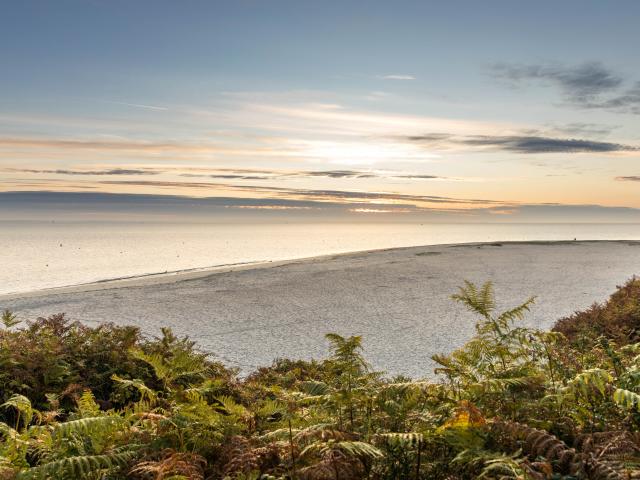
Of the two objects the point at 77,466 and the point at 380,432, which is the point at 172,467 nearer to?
the point at 77,466

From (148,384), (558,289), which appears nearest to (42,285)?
(558,289)

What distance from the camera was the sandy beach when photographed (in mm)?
15867

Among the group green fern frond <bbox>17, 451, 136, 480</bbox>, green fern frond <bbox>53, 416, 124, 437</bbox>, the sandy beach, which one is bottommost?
the sandy beach

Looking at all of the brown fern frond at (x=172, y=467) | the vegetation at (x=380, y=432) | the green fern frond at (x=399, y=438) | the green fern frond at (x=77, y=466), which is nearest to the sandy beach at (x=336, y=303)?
the vegetation at (x=380, y=432)

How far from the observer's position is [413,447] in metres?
3.09

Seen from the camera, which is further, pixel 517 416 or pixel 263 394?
pixel 263 394

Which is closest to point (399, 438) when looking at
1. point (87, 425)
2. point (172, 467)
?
point (172, 467)

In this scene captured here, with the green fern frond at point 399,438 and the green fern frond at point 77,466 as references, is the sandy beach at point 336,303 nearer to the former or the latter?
the green fern frond at point 399,438

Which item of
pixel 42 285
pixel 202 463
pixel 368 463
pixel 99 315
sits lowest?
pixel 42 285

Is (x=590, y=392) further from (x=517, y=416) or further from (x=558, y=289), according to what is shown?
(x=558, y=289)

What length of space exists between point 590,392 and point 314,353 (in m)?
11.5

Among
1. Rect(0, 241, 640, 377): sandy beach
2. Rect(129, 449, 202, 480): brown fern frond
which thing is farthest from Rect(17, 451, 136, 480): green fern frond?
Rect(0, 241, 640, 377): sandy beach

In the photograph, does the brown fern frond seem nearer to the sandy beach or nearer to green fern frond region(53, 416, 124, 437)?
green fern frond region(53, 416, 124, 437)

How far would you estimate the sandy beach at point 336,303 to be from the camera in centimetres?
1587
